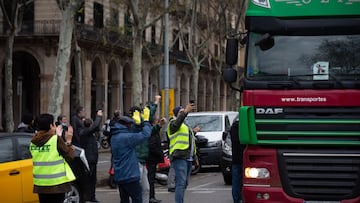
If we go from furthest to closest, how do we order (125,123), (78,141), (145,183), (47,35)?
(47,35)
(78,141)
(145,183)
(125,123)

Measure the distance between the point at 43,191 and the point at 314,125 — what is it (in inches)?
149

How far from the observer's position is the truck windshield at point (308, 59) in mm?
9227

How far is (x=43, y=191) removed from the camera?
9.01 m

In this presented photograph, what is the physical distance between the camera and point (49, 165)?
9.05 metres

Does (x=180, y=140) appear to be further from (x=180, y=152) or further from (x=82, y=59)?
(x=82, y=59)

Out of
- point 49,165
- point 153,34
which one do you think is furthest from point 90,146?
point 153,34

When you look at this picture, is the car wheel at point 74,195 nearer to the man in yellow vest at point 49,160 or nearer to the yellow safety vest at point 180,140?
the yellow safety vest at point 180,140

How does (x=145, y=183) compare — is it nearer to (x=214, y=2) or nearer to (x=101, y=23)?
(x=214, y=2)

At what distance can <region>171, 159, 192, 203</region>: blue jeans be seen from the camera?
38.4 feet

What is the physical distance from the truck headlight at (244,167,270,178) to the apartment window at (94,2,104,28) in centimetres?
3369

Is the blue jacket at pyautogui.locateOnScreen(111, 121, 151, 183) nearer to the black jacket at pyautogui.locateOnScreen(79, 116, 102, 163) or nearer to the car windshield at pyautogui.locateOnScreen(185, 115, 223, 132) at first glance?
the black jacket at pyautogui.locateOnScreen(79, 116, 102, 163)

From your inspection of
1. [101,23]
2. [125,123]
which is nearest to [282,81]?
[125,123]

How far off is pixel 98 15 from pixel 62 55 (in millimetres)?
23356

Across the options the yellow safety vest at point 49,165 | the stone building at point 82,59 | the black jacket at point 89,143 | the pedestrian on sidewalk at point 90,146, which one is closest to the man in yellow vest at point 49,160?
the yellow safety vest at point 49,165
